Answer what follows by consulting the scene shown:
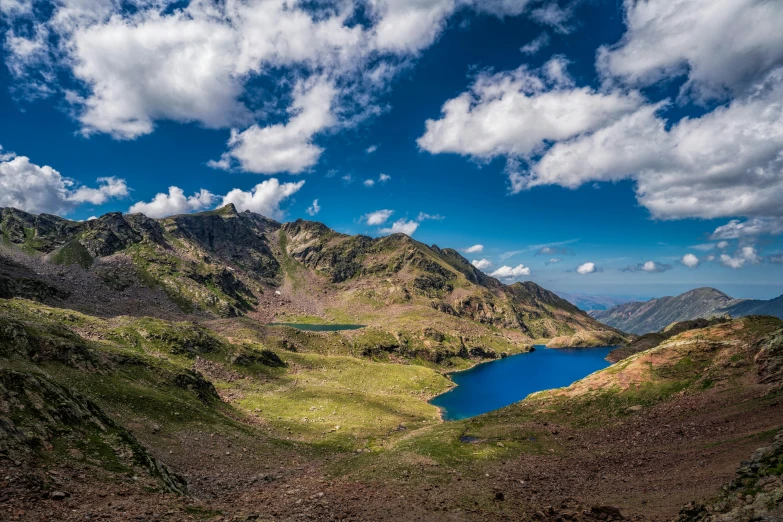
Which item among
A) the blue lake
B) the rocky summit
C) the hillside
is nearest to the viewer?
the rocky summit

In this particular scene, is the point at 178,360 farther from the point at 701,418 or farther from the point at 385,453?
the point at 701,418

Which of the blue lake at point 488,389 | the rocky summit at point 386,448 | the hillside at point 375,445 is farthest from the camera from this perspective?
the blue lake at point 488,389

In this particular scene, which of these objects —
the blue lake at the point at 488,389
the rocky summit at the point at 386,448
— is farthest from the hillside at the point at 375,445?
the blue lake at the point at 488,389

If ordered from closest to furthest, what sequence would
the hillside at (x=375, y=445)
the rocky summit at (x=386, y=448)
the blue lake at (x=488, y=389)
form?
the rocky summit at (x=386, y=448) → the hillside at (x=375, y=445) → the blue lake at (x=488, y=389)

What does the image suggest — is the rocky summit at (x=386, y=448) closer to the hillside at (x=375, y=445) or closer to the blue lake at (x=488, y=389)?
the hillside at (x=375, y=445)

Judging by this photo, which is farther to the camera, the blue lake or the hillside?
the blue lake

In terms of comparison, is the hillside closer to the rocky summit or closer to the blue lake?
the rocky summit

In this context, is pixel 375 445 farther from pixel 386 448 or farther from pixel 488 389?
pixel 488 389

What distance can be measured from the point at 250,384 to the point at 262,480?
2710 inches

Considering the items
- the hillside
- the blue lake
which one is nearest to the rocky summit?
the hillside

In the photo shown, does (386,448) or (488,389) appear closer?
(386,448)

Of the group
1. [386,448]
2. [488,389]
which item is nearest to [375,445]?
[386,448]

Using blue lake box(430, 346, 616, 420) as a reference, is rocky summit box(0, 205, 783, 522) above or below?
above

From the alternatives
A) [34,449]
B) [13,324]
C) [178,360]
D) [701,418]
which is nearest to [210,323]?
[178,360]
